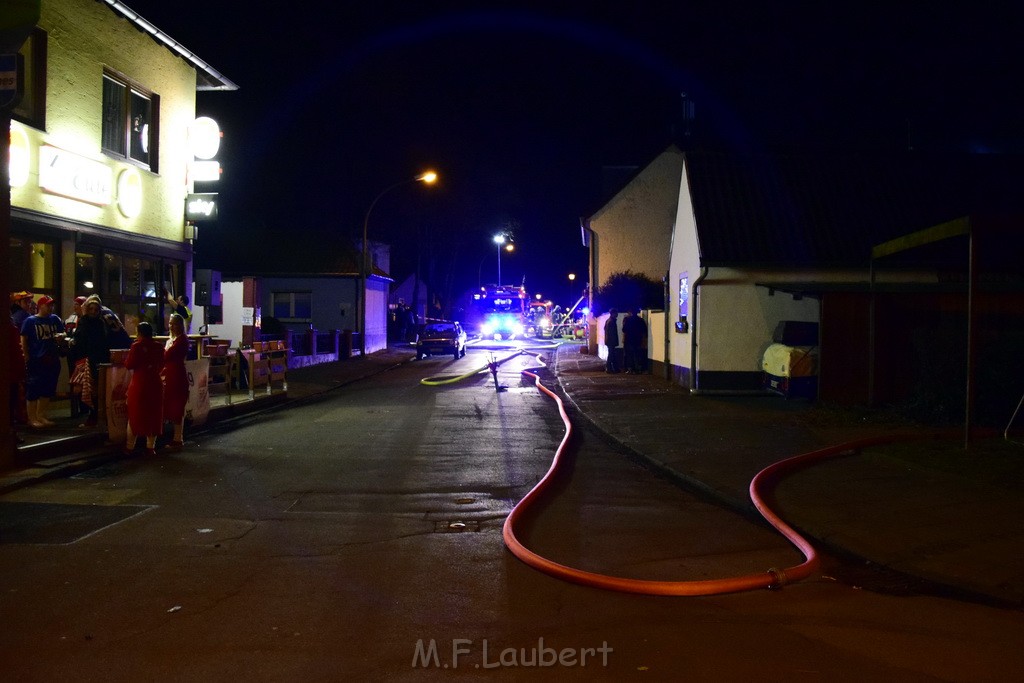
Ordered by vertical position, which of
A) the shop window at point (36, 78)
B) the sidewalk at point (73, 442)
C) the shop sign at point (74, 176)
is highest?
the shop window at point (36, 78)

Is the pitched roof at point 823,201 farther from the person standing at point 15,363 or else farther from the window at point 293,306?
the window at point 293,306

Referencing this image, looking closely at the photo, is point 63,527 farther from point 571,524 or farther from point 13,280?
point 13,280

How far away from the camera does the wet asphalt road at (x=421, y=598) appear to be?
436cm

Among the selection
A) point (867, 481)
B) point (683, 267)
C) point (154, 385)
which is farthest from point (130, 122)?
point (867, 481)

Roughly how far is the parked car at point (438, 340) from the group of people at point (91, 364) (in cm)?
2190

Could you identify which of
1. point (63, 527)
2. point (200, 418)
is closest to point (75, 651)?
point (63, 527)

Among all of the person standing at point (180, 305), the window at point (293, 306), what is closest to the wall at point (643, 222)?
the window at point (293, 306)

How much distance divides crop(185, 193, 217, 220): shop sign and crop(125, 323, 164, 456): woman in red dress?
8.65 metres

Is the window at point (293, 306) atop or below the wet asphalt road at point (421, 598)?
atop

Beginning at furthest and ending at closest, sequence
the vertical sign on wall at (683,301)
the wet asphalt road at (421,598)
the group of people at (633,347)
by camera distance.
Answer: the group of people at (633,347), the vertical sign on wall at (683,301), the wet asphalt road at (421,598)

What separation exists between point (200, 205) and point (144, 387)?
359 inches

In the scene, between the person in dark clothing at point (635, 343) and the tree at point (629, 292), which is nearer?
the person in dark clothing at point (635, 343)

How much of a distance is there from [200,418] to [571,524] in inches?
331

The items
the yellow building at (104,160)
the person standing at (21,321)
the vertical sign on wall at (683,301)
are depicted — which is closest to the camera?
the person standing at (21,321)
